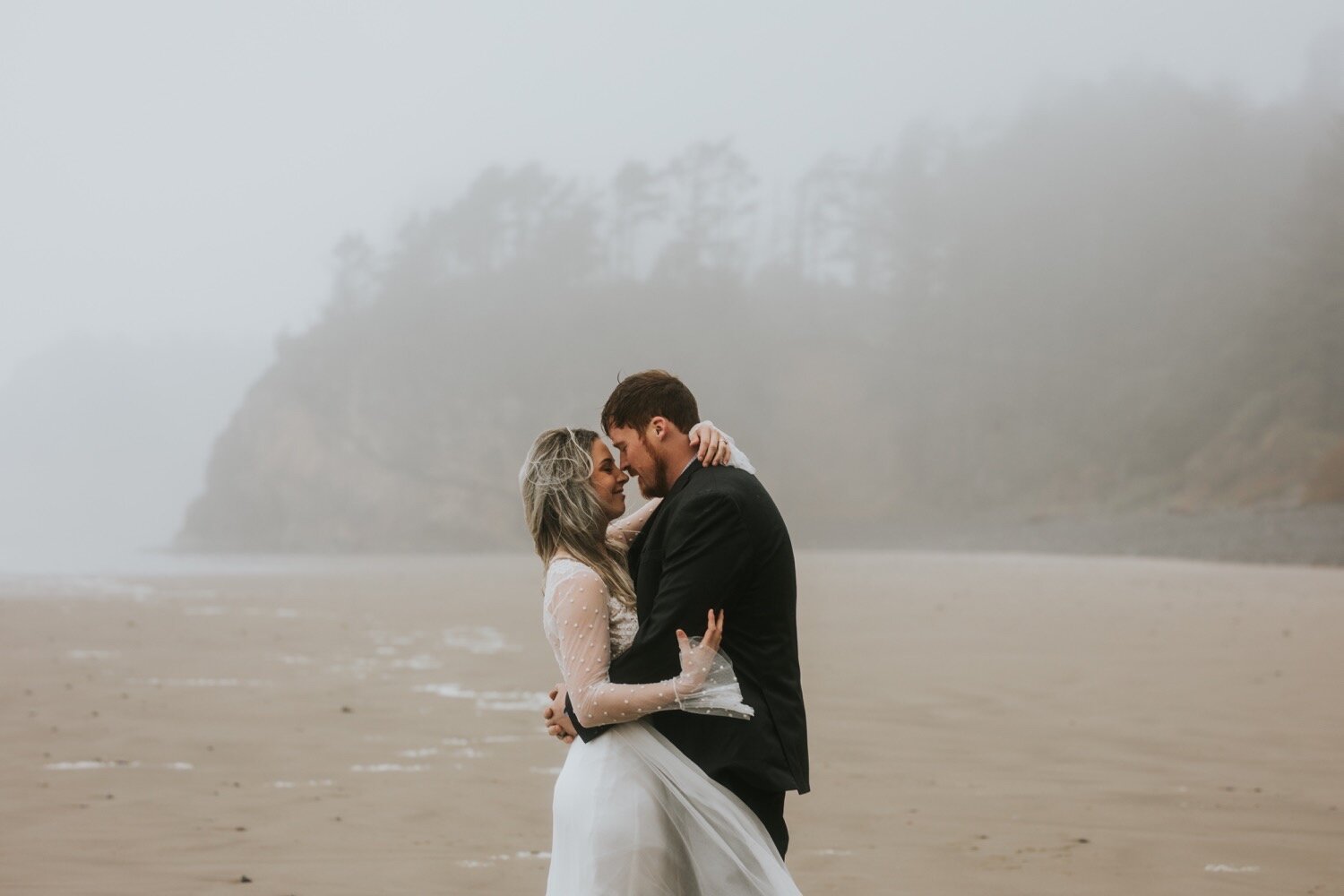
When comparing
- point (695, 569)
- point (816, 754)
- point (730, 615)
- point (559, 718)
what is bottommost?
point (816, 754)

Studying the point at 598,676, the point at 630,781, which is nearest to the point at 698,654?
the point at 598,676

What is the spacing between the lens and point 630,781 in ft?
11.0

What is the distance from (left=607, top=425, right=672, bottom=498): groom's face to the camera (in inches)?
135

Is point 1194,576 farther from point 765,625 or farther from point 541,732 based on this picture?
point 765,625

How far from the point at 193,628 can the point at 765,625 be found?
1521cm

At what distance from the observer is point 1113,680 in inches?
441

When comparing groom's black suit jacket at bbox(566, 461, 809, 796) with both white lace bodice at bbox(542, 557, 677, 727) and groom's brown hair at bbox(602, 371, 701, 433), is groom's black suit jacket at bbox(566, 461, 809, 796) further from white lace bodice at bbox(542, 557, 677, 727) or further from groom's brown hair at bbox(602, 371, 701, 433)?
groom's brown hair at bbox(602, 371, 701, 433)

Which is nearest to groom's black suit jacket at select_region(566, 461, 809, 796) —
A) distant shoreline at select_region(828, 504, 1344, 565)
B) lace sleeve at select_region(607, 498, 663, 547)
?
lace sleeve at select_region(607, 498, 663, 547)

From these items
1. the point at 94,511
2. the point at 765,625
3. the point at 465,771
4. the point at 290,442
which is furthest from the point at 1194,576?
the point at 94,511

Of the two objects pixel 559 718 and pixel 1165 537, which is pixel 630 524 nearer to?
pixel 559 718

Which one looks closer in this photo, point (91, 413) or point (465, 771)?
point (465, 771)

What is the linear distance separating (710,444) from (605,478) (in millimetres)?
327

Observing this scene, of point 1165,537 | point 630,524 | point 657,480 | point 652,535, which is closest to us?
point 652,535

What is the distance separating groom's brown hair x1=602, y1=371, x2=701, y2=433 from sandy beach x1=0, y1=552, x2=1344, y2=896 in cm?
266
